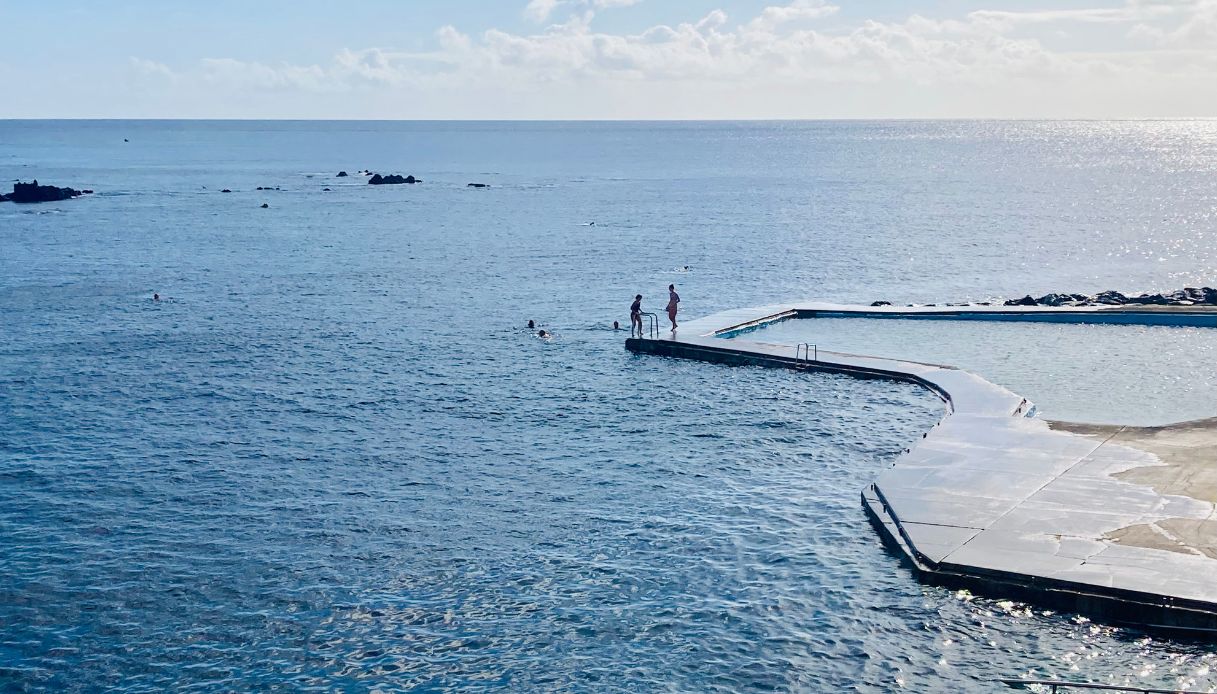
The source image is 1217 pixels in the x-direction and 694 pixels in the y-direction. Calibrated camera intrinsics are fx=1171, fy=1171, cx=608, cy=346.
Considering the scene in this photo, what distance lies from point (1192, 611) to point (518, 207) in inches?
4552

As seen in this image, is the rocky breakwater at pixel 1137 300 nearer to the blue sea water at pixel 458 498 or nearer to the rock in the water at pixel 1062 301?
the rock in the water at pixel 1062 301

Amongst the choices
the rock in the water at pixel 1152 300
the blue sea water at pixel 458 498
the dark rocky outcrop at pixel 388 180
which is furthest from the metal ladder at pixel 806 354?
the dark rocky outcrop at pixel 388 180

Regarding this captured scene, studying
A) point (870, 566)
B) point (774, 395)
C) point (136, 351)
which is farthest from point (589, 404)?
point (136, 351)

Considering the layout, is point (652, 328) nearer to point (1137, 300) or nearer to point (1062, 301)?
point (1062, 301)

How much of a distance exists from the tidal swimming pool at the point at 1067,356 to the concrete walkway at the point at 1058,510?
200 centimetres

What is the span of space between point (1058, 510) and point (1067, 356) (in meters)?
19.6

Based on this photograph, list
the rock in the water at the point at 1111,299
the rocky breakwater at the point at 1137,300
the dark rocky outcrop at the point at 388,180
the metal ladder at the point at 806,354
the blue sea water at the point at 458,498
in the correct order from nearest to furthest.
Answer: the blue sea water at the point at 458,498, the metal ladder at the point at 806,354, the rocky breakwater at the point at 1137,300, the rock in the water at the point at 1111,299, the dark rocky outcrop at the point at 388,180

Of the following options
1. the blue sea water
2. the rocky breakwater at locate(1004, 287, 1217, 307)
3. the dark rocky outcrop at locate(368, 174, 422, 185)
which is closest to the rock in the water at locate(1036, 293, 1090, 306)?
the rocky breakwater at locate(1004, 287, 1217, 307)

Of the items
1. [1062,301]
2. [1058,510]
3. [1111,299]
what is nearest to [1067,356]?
[1062,301]

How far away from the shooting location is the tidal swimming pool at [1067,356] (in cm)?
3634

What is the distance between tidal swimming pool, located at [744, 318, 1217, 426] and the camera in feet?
119

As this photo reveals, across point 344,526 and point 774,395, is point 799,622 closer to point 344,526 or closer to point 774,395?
point 344,526

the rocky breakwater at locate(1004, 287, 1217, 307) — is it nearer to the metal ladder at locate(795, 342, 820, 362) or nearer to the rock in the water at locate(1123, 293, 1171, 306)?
the rock in the water at locate(1123, 293, 1171, 306)

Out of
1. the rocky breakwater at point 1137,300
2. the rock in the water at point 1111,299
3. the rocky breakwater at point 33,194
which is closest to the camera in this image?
the rocky breakwater at point 1137,300
